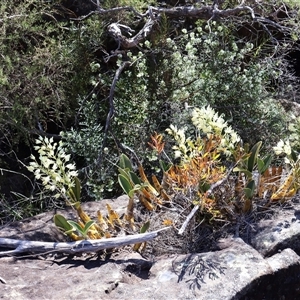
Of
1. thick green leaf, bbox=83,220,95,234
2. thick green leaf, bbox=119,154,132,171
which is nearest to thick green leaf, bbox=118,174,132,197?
thick green leaf, bbox=119,154,132,171

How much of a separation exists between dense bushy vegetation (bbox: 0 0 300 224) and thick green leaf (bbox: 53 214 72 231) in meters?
0.98

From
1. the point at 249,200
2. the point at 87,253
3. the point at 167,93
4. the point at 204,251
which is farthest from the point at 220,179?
the point at 167,93

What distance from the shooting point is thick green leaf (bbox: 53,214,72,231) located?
128 inches

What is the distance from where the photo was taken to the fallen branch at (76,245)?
10.4ft

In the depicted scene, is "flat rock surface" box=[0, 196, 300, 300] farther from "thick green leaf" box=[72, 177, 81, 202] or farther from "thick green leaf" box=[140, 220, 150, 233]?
"thick green leaf" box=[72, 177, 81, 202]

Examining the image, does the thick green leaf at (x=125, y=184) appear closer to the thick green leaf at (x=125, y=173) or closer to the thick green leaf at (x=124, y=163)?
the thick green leaf at (x=125, y=173)

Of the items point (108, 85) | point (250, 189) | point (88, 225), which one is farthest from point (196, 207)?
point (108, 85)

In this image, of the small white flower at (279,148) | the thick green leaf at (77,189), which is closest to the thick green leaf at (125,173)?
the thick green leaf at (77,189)

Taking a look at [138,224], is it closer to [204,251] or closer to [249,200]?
[204,251]

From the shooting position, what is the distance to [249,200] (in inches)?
136

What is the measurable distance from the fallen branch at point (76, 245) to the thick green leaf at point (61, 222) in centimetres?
10

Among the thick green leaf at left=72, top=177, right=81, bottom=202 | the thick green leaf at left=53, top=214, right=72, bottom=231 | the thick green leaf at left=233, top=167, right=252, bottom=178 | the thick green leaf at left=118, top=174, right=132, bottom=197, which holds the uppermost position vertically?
the thick green leaf at left=233, top=167, right=252, bottom=178

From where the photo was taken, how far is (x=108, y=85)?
4.76 metres

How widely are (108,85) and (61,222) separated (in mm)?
1825
